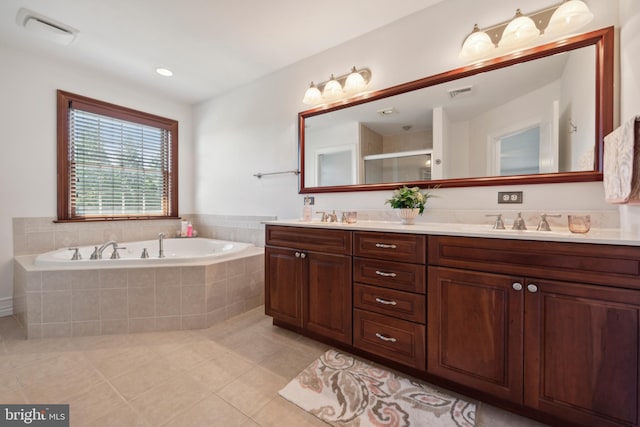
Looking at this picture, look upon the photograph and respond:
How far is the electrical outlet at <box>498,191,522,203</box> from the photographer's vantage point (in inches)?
63.6

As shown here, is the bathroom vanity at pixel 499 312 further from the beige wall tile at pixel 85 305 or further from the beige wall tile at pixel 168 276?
the beige wall tile at pixel 85 305

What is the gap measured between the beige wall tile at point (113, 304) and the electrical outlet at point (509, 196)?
2.80 meters

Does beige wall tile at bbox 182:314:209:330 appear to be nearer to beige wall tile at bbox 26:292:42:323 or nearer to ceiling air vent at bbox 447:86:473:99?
beige wall tile at bbox 26:292:42:323

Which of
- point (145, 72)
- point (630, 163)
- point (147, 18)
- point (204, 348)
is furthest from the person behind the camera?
point (145, 72)

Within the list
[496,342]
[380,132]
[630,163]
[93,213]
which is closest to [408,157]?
[380,132]

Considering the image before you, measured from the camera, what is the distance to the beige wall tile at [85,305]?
6.70ft

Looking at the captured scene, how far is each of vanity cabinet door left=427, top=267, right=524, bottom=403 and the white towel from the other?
0.56 m

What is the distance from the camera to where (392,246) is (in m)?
1.53

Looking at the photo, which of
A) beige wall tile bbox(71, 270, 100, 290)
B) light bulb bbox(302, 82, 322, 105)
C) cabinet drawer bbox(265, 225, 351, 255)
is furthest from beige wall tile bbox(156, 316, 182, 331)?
light bulb bbox(302, 82, 322, 105)

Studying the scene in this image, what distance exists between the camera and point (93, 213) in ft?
9.64

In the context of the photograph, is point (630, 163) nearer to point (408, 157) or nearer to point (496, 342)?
point (496, 342)

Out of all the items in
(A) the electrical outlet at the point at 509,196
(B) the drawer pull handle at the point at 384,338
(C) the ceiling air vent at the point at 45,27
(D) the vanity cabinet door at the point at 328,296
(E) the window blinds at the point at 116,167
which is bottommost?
(B) the drawer pull handle at the point at 384,338

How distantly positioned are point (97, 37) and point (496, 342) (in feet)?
11.8

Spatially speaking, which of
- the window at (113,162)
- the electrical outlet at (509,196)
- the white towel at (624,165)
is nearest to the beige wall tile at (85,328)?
the window at (113,162)
